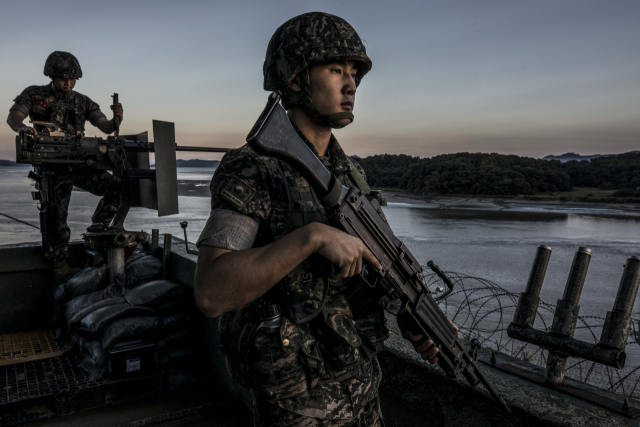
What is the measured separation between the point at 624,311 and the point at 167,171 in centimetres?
341

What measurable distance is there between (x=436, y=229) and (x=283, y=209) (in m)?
13.7

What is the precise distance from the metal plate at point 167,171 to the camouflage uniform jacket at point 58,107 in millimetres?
2059

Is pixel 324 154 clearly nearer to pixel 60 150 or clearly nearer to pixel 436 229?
pixel 60 150

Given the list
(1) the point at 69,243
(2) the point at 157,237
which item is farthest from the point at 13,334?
(2) the point at 157,237

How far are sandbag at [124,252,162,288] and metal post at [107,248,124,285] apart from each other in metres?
0.08

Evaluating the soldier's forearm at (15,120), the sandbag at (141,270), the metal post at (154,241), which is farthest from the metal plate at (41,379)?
the soldier's forearm at (15,120)

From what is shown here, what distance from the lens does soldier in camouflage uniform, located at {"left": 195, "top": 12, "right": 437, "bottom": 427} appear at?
1.23 m

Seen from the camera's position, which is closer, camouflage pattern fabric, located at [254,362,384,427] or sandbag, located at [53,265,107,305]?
camouflage pattern fabric, located at [254,362,384,427]

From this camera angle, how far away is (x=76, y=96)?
A: 5746 mm

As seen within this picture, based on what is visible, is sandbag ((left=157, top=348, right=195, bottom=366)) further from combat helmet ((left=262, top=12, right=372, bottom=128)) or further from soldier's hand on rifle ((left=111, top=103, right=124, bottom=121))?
combat helmet ((left=262, top=12, right=372, bottom=128))

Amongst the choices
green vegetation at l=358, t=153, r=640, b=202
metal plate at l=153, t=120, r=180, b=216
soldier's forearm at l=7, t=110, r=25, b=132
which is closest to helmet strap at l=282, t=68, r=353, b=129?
metal plate at l=153, t=120, r=180, b=216

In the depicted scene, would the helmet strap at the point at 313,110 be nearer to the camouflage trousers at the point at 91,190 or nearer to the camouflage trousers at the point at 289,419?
the camouflage trousers at the point at 289,419

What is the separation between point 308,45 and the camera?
1553 mm

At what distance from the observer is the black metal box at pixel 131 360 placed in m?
3.62
